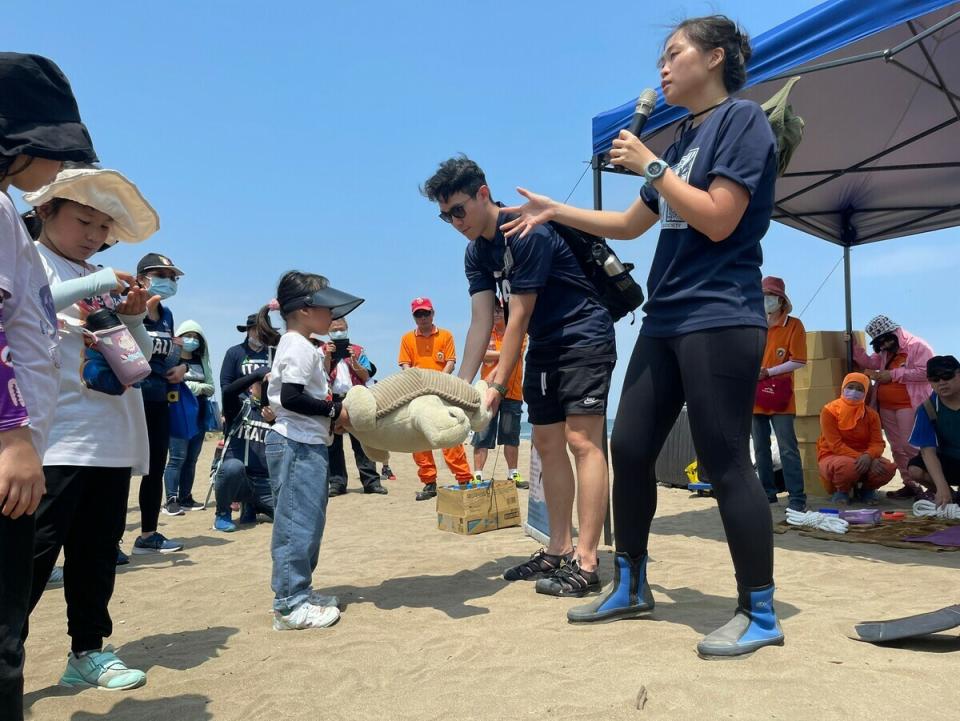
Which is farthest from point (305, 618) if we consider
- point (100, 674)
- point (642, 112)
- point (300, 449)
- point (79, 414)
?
point (642, 112)

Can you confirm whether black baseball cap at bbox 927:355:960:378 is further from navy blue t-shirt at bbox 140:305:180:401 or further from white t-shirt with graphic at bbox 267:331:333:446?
navy blue t-shirt at bbox 140:305:180:401

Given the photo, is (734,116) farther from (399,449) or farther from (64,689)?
(64,689)

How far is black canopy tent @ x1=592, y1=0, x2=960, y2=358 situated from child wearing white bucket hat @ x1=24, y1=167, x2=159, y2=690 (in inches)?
154

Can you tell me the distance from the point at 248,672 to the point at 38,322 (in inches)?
64.6

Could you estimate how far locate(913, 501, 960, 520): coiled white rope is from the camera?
556 centimetres

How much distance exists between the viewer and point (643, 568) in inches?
116

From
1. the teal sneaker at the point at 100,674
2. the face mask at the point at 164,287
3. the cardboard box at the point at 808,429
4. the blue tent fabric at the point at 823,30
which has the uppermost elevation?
the blue tent fabric at the point at 823,30

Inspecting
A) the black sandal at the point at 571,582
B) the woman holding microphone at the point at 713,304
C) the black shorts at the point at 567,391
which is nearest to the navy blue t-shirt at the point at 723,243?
the woman holding microphone at the point at 713,304

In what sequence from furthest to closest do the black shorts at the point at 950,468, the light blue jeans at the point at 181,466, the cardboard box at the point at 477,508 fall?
the light blue jeans at the point at 181,466
the black shorts at the point at 950,468
the cardboard box at the point at 477,508

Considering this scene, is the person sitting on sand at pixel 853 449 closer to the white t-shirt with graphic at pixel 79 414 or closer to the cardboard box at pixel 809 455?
the cardboard box at pixel 809 455

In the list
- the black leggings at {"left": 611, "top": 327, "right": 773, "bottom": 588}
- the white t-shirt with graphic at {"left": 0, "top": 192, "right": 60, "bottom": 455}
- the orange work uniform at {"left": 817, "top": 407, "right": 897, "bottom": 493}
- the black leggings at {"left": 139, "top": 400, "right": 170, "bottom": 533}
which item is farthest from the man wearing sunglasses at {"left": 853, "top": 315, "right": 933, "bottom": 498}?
the white t-shirt with graphic at {"left": 0, "top": 192, "right": 60, "bottom": 455}

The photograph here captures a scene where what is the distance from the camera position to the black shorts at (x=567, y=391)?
11.6ft

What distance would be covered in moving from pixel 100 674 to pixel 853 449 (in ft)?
21.2

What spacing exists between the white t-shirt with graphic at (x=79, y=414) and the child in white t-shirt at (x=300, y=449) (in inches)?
30.7
